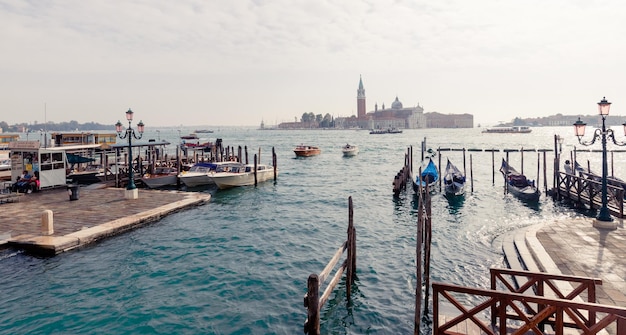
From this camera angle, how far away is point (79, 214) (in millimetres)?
16156

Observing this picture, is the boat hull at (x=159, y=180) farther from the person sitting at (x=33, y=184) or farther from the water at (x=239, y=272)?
the water at (x=239, y=272)

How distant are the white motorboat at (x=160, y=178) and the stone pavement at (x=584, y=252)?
77.4 feet

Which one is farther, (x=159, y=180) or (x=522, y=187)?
(x=159, y=180)

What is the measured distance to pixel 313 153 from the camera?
62.8m

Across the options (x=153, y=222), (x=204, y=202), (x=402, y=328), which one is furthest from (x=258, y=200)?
(x=402, y=328)

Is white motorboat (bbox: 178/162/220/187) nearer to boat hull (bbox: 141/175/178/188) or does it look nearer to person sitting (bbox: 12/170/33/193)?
boat hull (bbox: 141/175/178/188)

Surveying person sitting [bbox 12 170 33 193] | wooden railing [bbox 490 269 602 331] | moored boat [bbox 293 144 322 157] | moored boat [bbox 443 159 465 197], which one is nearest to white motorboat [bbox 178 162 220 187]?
person sitting [bbox 12 170 33 193]

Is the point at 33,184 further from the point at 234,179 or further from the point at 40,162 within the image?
the point at 234,179

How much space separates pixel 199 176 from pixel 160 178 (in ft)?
9.33

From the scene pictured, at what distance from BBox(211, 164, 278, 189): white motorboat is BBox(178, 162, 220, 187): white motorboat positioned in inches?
22.6

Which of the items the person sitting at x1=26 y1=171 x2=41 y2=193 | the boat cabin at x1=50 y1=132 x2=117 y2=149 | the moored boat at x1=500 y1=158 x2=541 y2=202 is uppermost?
the boat cabin at x1=50 y1=132 x2=117 y2=149

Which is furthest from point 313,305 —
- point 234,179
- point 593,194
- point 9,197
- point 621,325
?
point 234,179

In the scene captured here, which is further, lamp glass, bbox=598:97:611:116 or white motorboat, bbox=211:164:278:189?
white motorboat, bbox=211:164:278:189

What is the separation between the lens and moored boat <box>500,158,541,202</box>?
76.7ft
